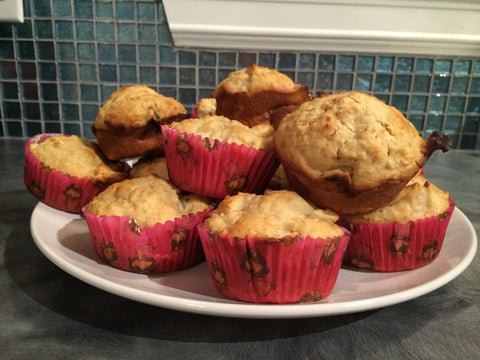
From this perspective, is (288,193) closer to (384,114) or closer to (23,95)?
(384,114)

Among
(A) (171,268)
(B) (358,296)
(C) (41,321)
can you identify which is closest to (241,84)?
(A) (171,268)

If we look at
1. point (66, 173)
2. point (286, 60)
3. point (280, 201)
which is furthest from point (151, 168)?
point (286, 60)

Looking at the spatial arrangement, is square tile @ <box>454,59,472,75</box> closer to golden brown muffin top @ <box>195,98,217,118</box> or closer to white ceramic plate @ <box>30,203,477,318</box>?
white ceramic plate @ <box>30,203,477,318</box>

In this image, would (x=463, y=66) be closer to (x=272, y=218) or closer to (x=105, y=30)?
(x=105, y=30)

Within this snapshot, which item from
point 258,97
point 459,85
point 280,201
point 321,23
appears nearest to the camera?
point 280,201

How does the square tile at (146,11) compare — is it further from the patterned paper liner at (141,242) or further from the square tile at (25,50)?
the patterned paper liner at (141,242)

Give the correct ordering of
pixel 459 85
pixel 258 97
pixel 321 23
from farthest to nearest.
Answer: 1. pixel 459 85
2. pixel 321 23
3. pixel 258 97

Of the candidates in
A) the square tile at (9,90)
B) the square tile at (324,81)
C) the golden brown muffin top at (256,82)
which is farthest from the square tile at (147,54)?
the golden brown muffin top at (256,82)
